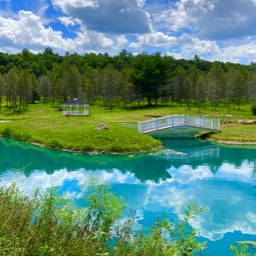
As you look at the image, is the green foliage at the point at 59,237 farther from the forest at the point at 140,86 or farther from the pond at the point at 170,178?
the forest at the point at 140,86

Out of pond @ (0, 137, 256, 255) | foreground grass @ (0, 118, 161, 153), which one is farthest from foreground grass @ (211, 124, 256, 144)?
foreground grass @ (0, 118, 161, 153)

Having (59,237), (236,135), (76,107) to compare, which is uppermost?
(76,107)

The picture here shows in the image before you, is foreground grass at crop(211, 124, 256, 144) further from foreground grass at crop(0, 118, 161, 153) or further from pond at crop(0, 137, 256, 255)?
foreground grass at crop(0, 118, 161, 153)

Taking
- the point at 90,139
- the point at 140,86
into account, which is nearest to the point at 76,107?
the point at 140,86

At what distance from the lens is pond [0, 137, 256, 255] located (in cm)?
1005

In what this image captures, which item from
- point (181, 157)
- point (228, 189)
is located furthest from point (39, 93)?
point (228, 189)

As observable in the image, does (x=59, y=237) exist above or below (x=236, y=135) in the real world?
above

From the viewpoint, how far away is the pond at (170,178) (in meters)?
10.0

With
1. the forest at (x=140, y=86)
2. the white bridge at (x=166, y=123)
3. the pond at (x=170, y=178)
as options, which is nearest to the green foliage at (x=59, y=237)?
the pond at (x=170, y=178)

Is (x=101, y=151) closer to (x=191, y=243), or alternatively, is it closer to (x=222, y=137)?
(x=222, y=137)

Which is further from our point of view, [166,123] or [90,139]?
[166,123]

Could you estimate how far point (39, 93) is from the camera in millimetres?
64250

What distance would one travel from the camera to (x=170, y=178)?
50.3 feet

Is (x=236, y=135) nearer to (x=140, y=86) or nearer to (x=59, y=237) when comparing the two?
(x=59, y=237)
